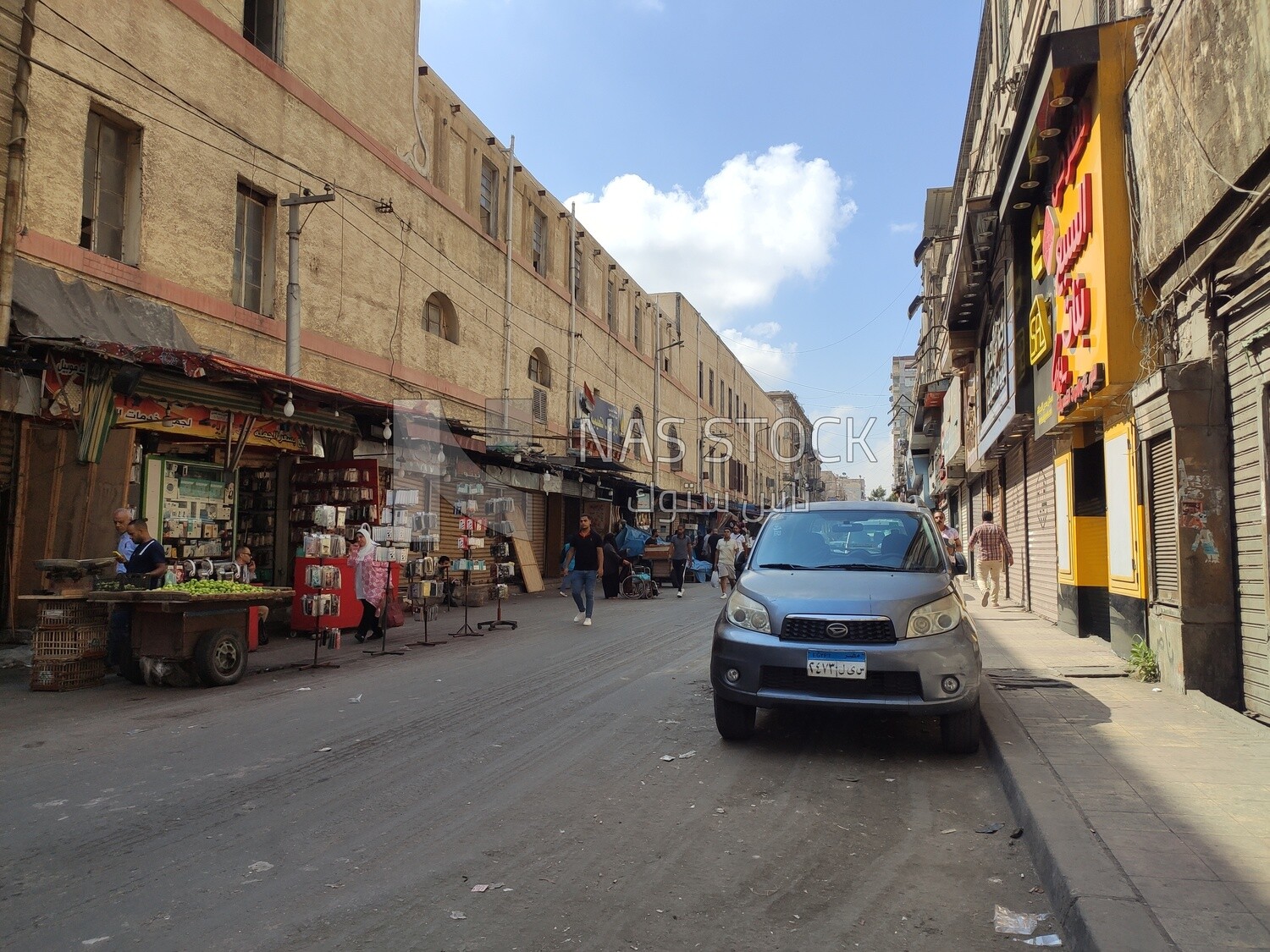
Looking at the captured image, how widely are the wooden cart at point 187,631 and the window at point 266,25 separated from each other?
35.9ft

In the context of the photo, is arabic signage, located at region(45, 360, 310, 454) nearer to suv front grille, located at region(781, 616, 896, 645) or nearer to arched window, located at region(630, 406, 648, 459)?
suv front grille, located at region(781, 616, 896, 645)

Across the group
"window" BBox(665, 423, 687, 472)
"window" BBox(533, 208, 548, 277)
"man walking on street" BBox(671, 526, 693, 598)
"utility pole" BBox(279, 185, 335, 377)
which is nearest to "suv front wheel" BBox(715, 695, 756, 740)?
"utility pole" BBox(279, 185, 335, 377)

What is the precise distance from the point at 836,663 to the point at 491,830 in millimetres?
2524

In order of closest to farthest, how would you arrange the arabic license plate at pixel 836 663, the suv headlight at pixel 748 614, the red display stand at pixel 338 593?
the arabic license plate at pixel 836 663
the suv headlight at pixel 748 614
the red display stand at pixel 338 593

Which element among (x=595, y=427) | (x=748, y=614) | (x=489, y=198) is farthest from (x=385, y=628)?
(x=595, y=427)

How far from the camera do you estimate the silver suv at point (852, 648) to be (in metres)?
5.82

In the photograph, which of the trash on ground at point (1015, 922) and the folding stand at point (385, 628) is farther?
the folding stand at point (385, 628)

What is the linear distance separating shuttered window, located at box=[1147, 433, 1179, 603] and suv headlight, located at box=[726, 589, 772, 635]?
12.8 feet

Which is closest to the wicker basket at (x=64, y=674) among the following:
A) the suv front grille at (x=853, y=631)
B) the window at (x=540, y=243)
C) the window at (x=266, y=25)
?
the suv front grille at (x=853, y=631)

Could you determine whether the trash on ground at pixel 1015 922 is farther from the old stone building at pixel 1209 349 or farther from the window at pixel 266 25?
the window at pixel 266 25

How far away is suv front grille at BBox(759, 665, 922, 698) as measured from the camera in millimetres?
5820

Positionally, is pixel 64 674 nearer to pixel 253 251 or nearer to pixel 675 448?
pixel 253 251

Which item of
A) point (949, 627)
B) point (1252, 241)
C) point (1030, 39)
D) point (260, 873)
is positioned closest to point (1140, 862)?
point (949, 627)

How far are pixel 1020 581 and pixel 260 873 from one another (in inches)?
669
